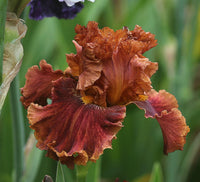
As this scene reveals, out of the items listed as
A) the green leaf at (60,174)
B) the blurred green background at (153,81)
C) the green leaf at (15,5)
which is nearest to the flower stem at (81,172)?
the green leaf at (60,174)

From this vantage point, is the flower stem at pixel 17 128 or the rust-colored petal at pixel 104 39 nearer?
the rust-colored petal at pixel 104 39

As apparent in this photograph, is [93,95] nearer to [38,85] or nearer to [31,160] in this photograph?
[38,85]

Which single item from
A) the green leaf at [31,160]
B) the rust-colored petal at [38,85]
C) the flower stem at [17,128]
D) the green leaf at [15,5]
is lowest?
the green leaf at [31,160]

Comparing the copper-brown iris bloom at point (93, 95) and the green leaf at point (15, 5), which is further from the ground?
the green leaf at point (15, 5)

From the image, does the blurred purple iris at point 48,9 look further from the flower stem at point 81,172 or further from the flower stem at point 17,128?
the flower stem at point 81,172

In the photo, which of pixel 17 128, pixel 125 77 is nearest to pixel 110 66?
pixel 125 77

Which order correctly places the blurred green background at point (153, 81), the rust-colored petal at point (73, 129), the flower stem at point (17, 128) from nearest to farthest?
the rust-colored petal at point (73, 129), the flower stem at point (17, 128), the blurred green background at point (153, 81)

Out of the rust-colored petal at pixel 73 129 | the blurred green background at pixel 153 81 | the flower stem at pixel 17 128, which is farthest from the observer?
the blurred green background at pixel 153 81

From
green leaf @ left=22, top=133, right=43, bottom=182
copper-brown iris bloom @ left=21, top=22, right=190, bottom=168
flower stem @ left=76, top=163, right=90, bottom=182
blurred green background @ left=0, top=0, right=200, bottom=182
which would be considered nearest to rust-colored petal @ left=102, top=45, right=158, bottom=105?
copper-brown iris bloom @ left=21, top=22, right=190, bottom=168
